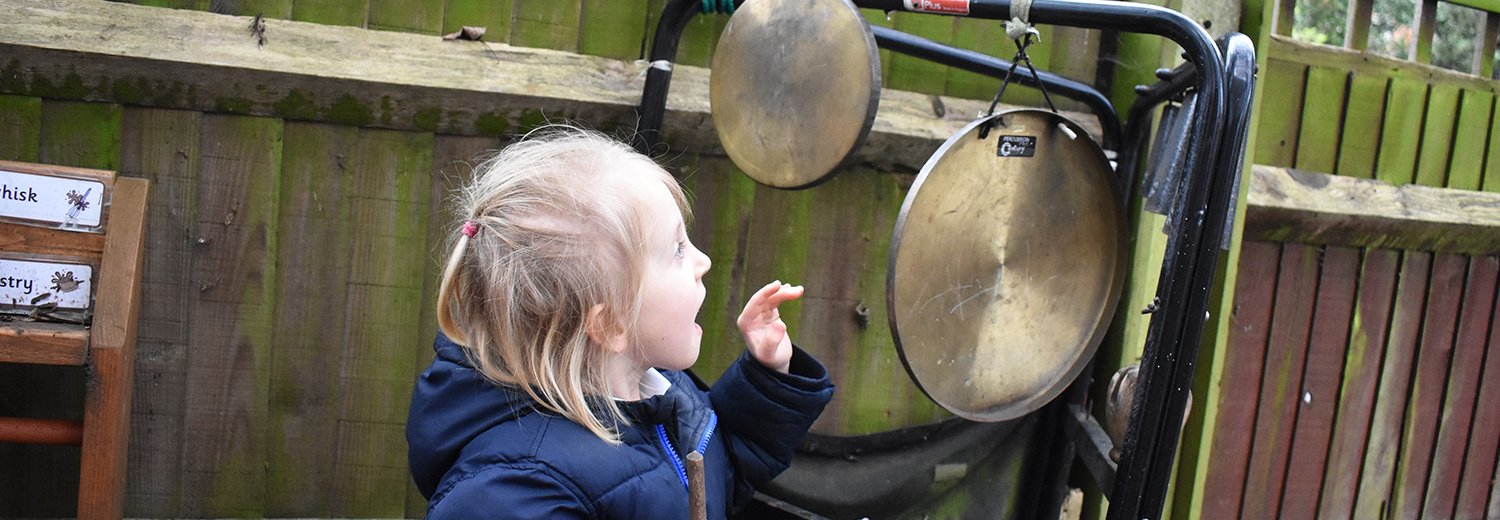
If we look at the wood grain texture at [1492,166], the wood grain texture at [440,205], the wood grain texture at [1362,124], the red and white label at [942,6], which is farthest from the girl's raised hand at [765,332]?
the wood grain texture at [1492,166]

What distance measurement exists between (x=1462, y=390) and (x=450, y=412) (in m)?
2.86

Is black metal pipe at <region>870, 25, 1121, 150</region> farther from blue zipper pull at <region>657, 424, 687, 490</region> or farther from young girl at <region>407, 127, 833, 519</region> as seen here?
blue zipper pull at <region>657, 424, 687, 490</region>

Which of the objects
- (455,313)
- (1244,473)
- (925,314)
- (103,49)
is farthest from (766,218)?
(1244,473)

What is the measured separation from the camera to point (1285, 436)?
96.5 inches

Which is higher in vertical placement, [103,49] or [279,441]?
[103,49]

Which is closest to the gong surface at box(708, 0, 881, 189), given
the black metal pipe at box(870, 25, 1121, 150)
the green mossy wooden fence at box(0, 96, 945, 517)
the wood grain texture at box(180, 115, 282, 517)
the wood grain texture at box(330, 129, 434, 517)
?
the black metal pipe at box(870, 25, 1121, 150)

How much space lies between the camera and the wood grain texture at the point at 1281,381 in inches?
93.2

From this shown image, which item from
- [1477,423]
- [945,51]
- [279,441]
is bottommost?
[279,441]

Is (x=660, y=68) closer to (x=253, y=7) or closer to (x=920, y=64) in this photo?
(x=920, y=64)

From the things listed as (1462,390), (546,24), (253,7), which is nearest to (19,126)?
(253,7)

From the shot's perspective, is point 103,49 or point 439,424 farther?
point 103,49

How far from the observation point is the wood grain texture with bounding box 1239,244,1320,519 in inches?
93.2

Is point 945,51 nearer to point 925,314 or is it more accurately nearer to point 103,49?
point 925,314

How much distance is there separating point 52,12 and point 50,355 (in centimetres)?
66
